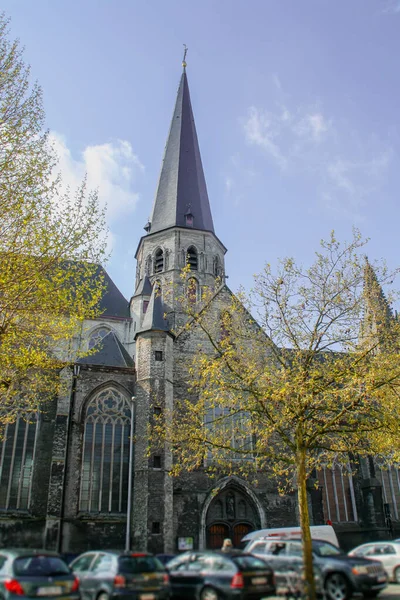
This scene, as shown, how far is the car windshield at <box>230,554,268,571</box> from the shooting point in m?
9.31

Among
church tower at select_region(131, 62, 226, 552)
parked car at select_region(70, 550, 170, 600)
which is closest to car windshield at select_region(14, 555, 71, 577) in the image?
parked car at select_region(70, 550, 170, 600)

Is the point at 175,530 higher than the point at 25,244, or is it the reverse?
the point at 25,244

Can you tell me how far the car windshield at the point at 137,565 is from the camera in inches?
349

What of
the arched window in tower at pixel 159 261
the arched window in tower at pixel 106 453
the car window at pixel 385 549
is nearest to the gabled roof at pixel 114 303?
the arched window in tower at pixel 159 261

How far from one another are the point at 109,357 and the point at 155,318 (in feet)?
9.53

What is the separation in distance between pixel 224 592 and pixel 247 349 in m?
7.19

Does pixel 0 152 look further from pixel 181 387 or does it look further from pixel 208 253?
pixel 208 253

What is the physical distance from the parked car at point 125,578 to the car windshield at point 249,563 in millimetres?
1351

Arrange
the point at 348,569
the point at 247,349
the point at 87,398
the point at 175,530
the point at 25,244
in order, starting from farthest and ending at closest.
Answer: the point at 87,398 → the point at 175,530 → the point at 247,349 → the point at 25,244 → the point at 348,569

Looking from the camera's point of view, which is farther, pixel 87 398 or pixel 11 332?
pixel 87 398

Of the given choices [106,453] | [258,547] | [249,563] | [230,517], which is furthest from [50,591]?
[230,517]

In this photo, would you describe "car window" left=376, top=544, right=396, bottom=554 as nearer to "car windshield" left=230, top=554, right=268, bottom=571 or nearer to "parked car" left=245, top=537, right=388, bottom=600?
"parked car" left=245, top=537, right=388, bottom=600

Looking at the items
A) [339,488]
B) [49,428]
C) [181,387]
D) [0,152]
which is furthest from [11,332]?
[339,488]

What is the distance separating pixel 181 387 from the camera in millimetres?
23469
